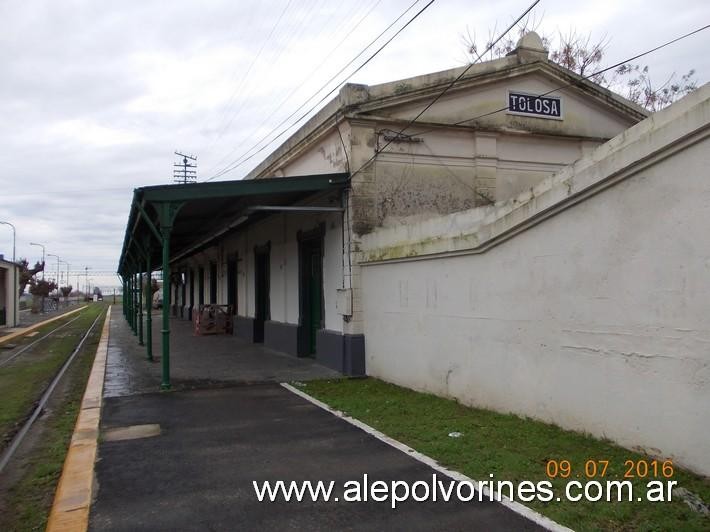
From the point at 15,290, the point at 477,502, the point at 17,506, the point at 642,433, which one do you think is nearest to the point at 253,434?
the point at 17,506

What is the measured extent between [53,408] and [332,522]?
637 cm

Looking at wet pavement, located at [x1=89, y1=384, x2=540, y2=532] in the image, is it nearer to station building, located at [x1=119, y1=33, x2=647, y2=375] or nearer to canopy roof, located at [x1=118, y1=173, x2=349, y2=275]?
station building, located at [x1=119, y1=33, x2=647, y2=375]

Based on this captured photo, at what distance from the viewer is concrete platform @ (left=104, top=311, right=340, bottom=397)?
10008 millimetres

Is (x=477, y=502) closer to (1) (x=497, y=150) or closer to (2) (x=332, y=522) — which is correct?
(2) (x=332, y=522)

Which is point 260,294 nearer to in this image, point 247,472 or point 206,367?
point 206,367

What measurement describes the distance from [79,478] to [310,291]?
8.05 meters

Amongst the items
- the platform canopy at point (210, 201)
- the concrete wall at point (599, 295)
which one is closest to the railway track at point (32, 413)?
the platform canopy at point (210, 201)

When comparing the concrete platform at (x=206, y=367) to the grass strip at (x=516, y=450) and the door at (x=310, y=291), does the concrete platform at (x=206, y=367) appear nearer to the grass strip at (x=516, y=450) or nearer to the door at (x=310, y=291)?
the door at (x=310, y=291)

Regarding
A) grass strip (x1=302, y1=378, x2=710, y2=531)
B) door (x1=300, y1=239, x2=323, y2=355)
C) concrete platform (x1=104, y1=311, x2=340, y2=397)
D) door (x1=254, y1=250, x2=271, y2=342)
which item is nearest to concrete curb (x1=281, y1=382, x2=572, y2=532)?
grass strip (x1=302, y1=378, x2=710, y2=531)

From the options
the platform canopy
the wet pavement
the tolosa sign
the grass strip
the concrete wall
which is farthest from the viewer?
the tolosa sign

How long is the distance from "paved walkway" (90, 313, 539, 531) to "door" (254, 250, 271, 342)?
299 inches

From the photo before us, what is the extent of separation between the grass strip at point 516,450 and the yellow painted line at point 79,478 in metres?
2.91

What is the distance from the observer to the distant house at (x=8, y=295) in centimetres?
3103

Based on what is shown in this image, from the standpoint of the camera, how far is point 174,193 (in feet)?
30.6
